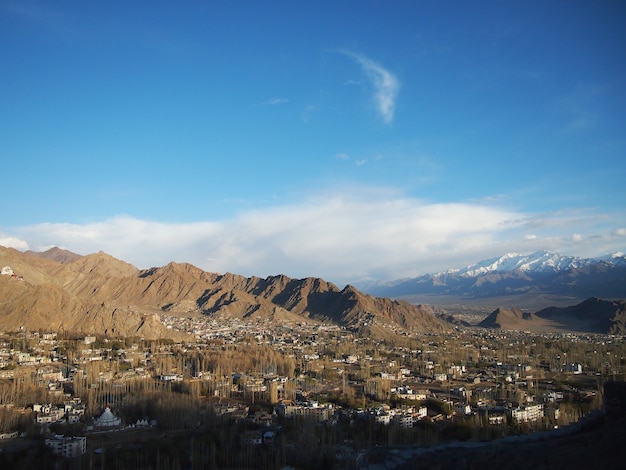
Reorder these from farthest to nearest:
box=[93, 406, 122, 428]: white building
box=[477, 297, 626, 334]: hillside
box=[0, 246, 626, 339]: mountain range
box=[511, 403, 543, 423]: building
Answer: box=[477, 297, 626, 334]: hillside, box=[0, 246, 626, 339]: mountain range, box=[511, 403, 543, 423]: building, box=[93, 406, 122, 428]: white building

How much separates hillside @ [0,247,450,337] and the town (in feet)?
25.2

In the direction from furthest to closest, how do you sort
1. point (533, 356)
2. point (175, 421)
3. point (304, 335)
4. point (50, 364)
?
point (304, 335), point (533, 356), point (50, 364), point (175, 421)

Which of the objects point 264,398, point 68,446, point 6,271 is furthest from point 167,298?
point 68,446

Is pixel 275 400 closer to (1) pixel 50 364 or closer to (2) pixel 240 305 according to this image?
(1) pixel 50 364

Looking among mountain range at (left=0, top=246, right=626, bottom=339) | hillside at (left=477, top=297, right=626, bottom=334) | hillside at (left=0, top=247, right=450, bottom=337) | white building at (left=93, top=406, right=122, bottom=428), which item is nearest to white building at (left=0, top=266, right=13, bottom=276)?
mountain range at (left=0, top=246, right=626, bottom=339)

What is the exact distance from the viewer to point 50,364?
177 ft

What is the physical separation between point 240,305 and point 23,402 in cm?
9775

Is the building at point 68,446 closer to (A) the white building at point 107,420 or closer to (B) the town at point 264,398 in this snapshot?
(B) the town at point 264,398

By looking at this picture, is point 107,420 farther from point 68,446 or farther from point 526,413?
point 526,413

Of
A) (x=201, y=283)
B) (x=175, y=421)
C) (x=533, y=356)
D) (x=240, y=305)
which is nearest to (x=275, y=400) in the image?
(x=175, y=421)

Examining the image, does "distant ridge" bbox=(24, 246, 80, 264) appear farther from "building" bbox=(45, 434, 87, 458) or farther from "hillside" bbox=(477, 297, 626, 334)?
"building" bbox=(45, 434, 87, 458)

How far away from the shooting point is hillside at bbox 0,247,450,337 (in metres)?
77.5

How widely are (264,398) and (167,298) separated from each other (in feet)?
334

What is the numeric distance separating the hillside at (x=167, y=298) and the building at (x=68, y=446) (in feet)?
158
